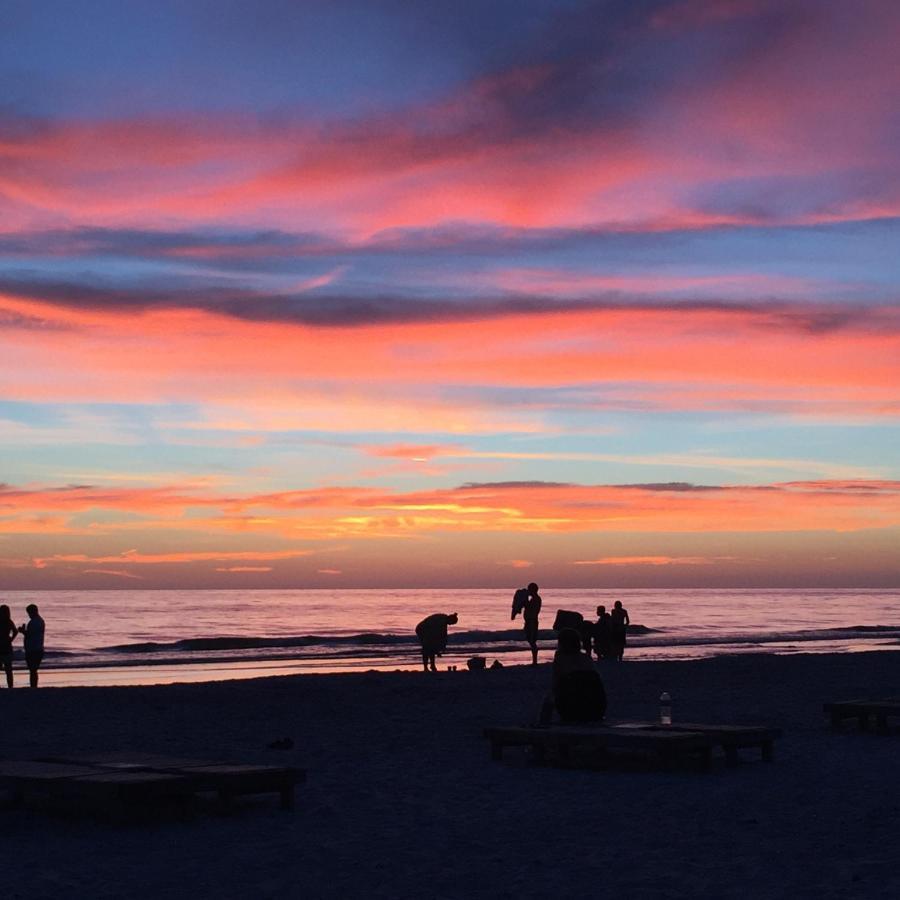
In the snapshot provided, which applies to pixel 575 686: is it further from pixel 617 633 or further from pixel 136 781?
pixel 617 633

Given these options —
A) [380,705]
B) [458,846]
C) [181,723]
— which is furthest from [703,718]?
[458,846]

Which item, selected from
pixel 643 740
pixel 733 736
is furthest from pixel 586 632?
pixel 643 740

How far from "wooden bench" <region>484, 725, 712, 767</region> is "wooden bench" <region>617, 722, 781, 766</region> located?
0.16 meters

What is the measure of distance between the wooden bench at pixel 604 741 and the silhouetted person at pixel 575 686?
318 mm

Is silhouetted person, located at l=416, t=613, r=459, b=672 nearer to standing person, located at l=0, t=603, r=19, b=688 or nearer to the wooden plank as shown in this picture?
standing person, located at l=0, t=603, r=19, b=688

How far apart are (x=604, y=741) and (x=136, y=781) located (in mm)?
4993

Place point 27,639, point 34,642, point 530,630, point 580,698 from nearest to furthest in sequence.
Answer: point 580,698 < point 27,639 < point 34,642 < point 530,630

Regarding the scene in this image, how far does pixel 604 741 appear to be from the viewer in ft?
45.2

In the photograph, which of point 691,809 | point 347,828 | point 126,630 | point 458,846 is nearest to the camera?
point 458,846

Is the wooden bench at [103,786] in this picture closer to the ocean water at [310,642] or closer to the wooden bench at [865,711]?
the wooden bench at [865,711]

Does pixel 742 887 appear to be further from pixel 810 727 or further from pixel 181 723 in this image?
pixel 181 723

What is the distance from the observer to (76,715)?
20500 mm

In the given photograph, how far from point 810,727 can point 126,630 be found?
6493 centimetres

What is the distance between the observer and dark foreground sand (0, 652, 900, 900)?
28.6 ft
